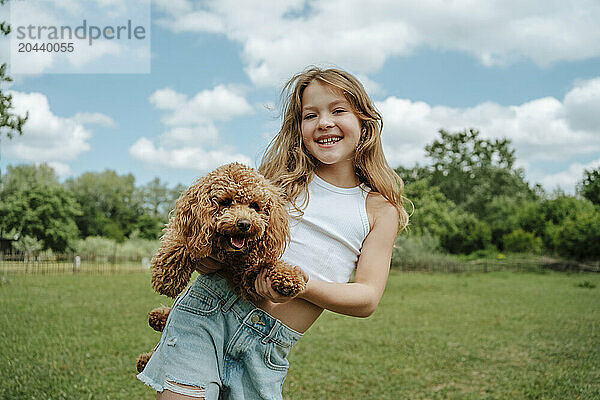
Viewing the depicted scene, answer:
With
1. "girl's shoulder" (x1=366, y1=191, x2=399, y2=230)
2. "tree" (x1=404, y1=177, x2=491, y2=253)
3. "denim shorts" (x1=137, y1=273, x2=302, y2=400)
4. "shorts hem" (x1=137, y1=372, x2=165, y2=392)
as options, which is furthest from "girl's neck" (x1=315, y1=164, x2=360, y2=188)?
"tree" (x1=404, y1=177, x2=491, y2=253)

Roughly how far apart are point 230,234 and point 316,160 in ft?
2.86

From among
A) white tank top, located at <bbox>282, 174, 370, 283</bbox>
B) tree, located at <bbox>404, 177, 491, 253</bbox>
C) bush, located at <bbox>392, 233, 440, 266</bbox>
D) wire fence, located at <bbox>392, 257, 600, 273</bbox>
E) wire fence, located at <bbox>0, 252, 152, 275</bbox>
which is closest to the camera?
white tank top, located at <bbox>282, 174, 370, 283</bbox>

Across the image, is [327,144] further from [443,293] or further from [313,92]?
[443,293]

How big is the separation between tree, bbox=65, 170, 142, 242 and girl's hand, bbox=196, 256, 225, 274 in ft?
139

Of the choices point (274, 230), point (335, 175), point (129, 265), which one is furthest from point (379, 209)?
point (129, 265)

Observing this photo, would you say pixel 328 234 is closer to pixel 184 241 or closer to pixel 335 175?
pixel 335 175

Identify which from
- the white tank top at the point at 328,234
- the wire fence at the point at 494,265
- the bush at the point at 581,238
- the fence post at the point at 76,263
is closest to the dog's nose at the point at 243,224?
the white tank top at the point at 328,234

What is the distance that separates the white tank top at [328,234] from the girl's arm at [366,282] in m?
0.05

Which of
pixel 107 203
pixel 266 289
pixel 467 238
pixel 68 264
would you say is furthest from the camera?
pixel 107 203

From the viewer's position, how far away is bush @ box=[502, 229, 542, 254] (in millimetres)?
32156

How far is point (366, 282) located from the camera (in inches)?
88.7

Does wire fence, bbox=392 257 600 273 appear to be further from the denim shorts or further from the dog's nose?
the dog's nose

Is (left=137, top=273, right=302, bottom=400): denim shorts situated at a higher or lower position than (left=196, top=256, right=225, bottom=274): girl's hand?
lower

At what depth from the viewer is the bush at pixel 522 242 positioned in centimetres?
3216
